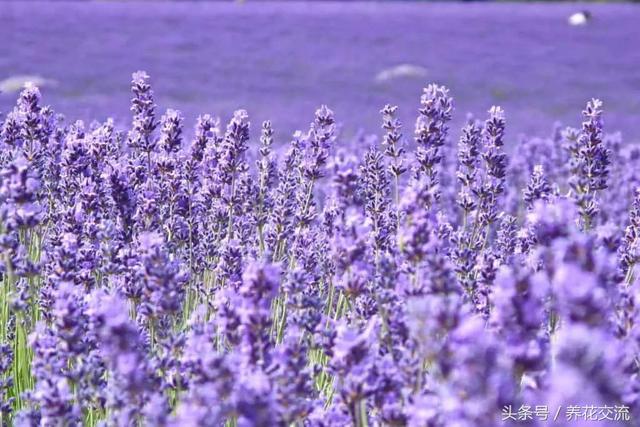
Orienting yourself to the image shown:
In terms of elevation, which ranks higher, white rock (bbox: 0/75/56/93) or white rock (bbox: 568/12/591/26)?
white rock (bbox: 568/12/591/26)

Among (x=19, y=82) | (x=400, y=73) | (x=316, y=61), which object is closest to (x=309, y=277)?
(x=19, y=82)

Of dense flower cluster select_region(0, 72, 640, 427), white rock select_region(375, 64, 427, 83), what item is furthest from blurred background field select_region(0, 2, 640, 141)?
dense flower cluster select_region(0, 72, 640, 427)

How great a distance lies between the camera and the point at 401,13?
96.7ft

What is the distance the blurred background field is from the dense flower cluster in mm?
8081

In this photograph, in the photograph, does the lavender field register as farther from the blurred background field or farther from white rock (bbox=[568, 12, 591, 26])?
white rock (bbox=[568, 12, 591, 26])

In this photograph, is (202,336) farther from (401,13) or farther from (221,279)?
(401,13)

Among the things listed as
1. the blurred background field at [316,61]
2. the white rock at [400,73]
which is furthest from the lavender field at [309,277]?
the white rock at [400,73]

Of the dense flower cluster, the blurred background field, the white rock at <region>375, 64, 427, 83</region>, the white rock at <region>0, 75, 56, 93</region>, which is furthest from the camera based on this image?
the white rock at <region>375, 64, 427, 83</region>

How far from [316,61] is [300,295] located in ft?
57.5

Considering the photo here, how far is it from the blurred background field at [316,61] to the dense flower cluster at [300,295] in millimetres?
8081

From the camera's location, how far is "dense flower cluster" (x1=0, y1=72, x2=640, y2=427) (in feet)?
5.19

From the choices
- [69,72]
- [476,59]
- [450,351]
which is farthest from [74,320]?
[476,59]

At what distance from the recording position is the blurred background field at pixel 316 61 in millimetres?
14602

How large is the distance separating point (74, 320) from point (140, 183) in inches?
60.7
